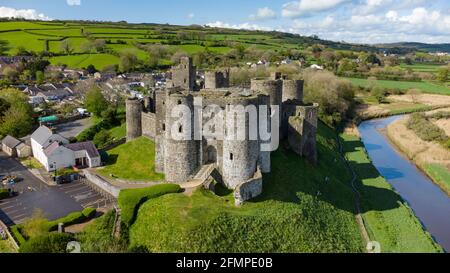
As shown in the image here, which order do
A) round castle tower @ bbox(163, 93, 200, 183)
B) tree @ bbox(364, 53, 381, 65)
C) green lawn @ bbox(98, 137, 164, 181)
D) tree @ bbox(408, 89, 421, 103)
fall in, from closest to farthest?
round castle tower @ bbox(163, 93, 200, 183), green lawn @ bbox(98, 137, 164, 181), tree @ bbox(408, 89, 421, 103), tree @ bbox(364, 53, 381, 65)

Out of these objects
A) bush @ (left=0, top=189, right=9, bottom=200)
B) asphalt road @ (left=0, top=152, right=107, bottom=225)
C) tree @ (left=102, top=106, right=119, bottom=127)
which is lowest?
asphalt road @ (left=0, top=152, right=107, bottom=225)

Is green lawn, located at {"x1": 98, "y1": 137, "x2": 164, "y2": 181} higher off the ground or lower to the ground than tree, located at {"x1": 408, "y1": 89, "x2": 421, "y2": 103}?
lower

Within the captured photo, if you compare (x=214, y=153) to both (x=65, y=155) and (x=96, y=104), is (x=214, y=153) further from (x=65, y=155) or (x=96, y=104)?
(x=96, y=104)

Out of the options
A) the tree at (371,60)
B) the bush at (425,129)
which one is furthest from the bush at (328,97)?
the tree at (371,60)

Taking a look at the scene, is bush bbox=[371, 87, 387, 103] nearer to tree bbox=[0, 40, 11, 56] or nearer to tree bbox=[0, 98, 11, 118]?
tree bbox=[0, 98, 11, 118]

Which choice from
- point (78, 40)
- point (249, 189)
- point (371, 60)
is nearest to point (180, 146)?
point (249, 189)

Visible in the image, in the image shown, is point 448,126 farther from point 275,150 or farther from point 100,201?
point 100,201

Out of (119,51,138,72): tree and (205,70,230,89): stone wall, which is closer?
(205,70,230,89): stone wall

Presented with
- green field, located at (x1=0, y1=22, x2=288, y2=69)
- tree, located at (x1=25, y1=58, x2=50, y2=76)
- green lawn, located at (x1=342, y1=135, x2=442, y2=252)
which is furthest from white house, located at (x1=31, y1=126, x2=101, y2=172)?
green field, located at (x1=0, y1=22, x2=288, y2=69)
